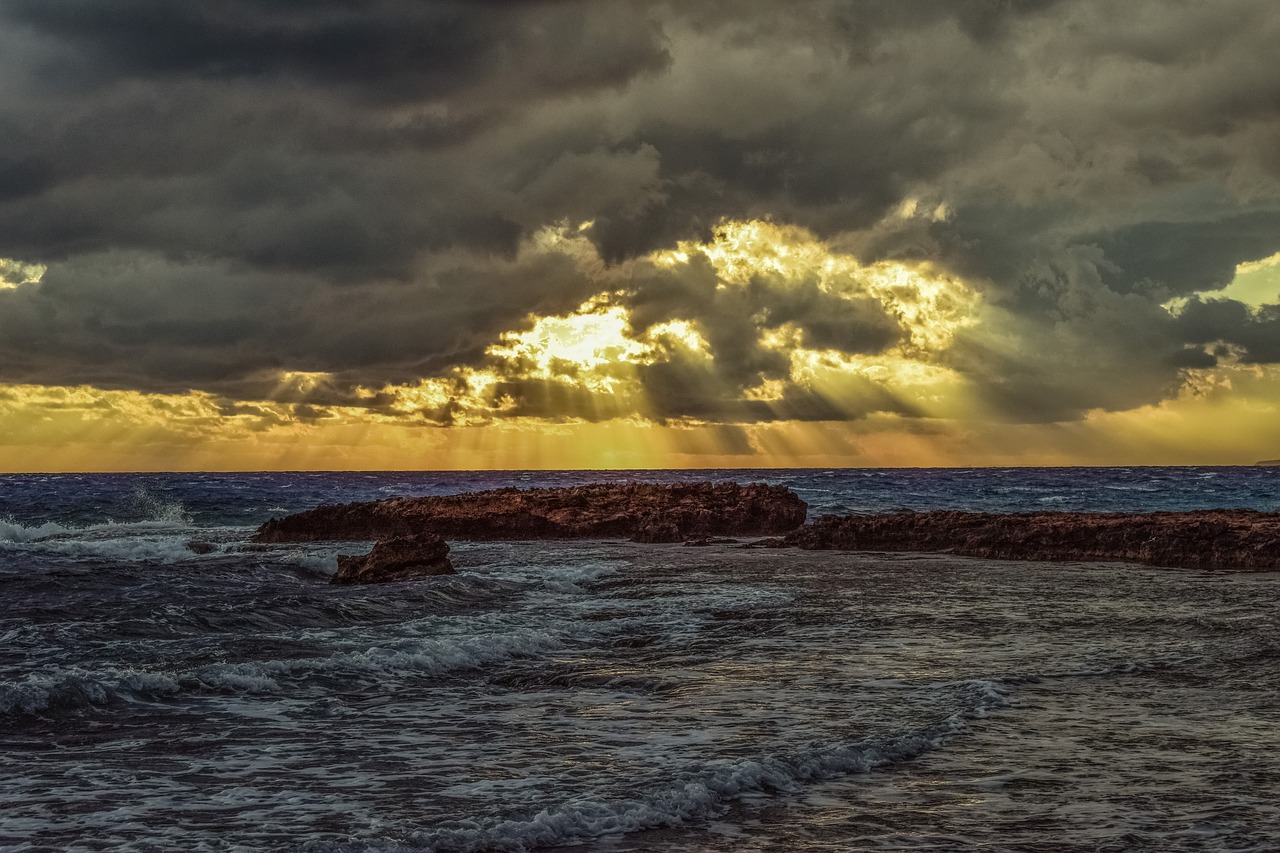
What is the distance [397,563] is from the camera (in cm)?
2714

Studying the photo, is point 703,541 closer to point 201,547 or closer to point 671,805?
point 201,547

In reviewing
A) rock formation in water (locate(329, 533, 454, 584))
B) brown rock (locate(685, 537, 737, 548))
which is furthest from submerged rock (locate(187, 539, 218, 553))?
brown rock (locate(685, 537, 737, 548))

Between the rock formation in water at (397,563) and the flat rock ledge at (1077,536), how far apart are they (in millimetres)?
15786

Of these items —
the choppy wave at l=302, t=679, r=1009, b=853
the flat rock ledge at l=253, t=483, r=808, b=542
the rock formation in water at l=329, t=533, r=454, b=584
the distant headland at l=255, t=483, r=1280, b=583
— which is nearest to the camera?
the choppy wave at l=302, t=679, r=1009, b=853

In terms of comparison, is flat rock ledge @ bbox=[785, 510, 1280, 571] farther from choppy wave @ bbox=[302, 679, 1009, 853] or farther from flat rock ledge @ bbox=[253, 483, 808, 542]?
choppy wave @ bbox=[302, 679, 1009, 853]

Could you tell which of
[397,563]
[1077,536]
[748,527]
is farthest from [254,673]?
[748,527]

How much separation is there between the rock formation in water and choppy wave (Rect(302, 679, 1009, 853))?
60.5 feet

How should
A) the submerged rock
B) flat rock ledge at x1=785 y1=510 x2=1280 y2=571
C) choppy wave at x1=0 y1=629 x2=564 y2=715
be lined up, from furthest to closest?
the submerged rock → flat rock ledge at x1=785 y1=510 x2=1280 y2=571 → choppy wave at x1=0 y1=629 x2=564 y2=715

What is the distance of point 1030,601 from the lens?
70.4 ft

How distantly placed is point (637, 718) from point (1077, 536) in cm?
2632

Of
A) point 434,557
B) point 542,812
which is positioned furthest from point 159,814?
point 434,557

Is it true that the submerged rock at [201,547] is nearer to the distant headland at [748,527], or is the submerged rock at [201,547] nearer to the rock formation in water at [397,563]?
the distant headland at [748,527]

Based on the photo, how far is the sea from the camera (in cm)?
779

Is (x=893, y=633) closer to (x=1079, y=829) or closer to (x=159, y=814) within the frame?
(x=1079, y=829)
